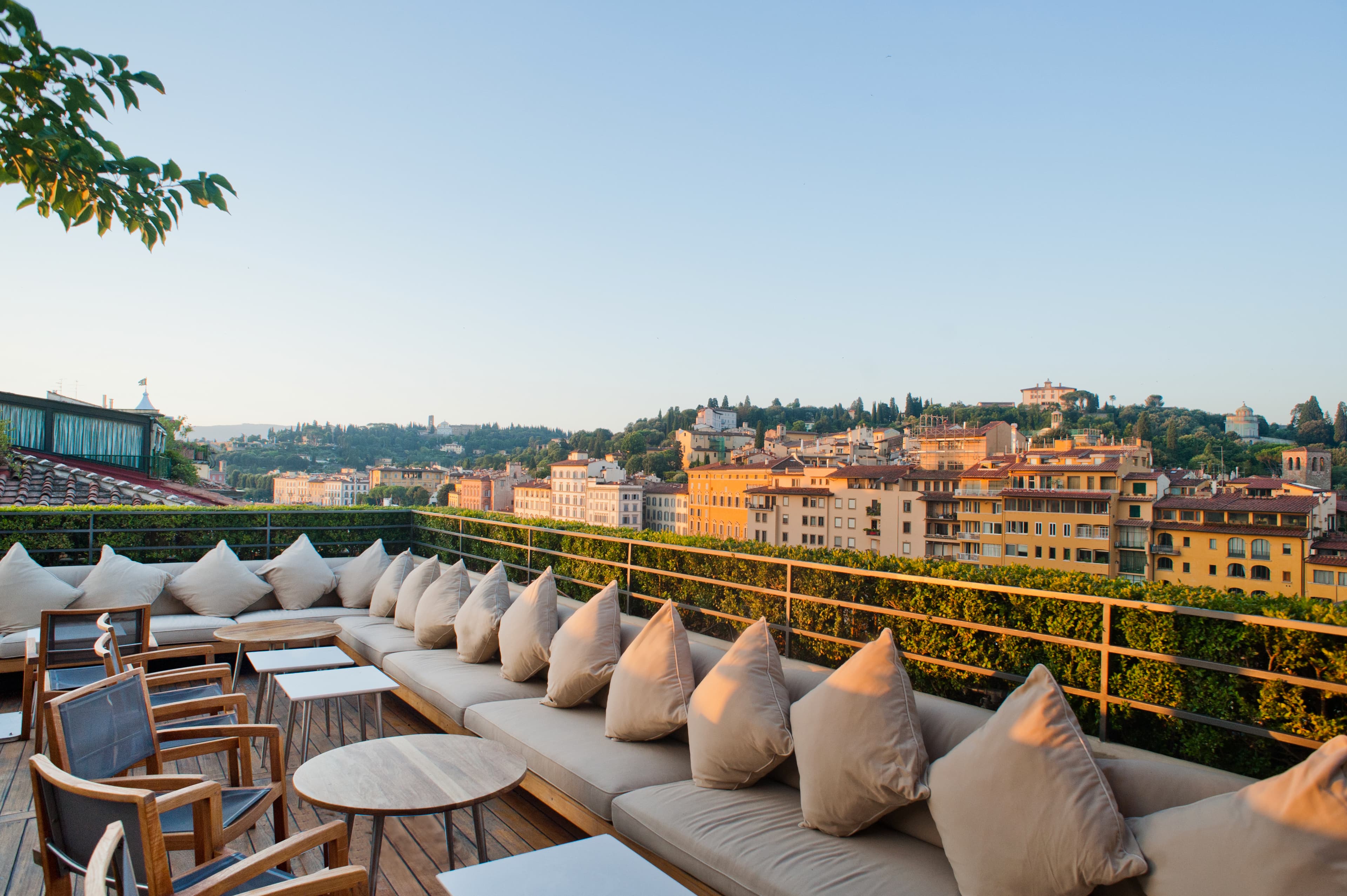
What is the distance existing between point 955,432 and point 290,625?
1372 inches

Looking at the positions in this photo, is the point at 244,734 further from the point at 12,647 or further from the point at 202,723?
the point at 12,647

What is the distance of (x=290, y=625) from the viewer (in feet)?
15.8

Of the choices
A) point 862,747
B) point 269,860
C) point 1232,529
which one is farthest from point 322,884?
point 1232,529

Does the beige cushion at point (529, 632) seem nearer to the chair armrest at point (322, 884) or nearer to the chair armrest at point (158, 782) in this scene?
the chair armrest at point (158, 782)

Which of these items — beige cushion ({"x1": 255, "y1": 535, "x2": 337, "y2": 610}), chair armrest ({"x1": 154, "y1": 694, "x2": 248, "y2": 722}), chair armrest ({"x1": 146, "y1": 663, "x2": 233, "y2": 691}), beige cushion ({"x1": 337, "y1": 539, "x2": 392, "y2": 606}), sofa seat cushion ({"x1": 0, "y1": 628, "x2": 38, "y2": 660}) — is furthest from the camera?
beige cushion ({"x1": 337, "y1": 539, "x2": 392, "y2": 606})

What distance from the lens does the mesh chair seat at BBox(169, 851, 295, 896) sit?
175 centimetres

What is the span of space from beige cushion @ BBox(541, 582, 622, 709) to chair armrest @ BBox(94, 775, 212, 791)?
5.39ft

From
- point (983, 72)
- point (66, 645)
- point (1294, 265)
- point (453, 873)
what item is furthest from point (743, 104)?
point (1294, 265)

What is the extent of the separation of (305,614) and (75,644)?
229 cm

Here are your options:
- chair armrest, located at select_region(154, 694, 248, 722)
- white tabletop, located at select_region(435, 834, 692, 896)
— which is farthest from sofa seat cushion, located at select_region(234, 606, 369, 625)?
white tabletop, located at select_region(435, 834, 692, 896)

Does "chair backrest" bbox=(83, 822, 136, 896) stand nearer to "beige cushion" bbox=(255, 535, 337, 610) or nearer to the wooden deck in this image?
the wooden deck

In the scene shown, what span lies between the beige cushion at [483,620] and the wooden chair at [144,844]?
2398 millimetres

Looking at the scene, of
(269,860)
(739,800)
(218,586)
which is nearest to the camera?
(269,860)

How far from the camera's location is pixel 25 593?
197 inches
